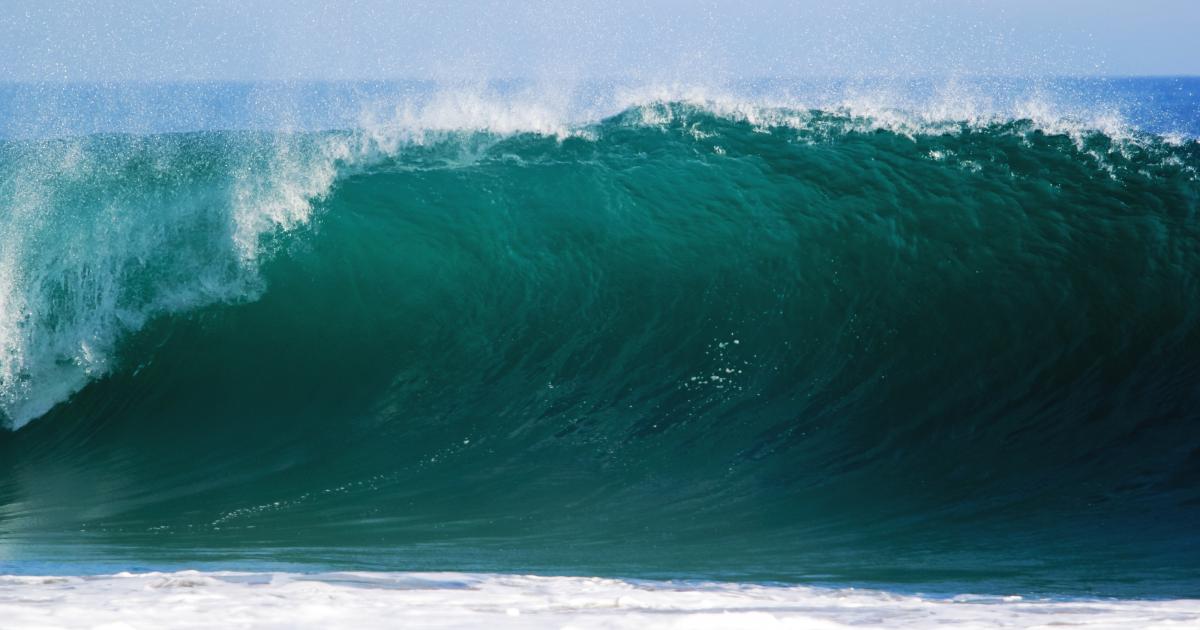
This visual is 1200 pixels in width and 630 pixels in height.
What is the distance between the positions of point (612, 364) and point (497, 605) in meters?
3.67

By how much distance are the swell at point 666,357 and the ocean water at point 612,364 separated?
3 cm

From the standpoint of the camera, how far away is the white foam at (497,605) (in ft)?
9.97

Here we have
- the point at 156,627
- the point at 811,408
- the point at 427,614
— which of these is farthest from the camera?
the point at 811,408

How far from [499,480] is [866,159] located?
4.67 meters

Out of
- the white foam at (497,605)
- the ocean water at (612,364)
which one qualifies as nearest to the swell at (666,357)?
the ocean water at (612,364)

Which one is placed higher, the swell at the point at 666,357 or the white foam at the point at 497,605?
the swell at the point at 666,357

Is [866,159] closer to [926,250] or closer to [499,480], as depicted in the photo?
[926,250]

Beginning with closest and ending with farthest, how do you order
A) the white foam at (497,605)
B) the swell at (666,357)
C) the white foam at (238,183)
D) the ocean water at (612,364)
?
the white foam at (497,605) < the ocean water at (612,364) < the swell at (666,357) < the white foam at (238,183)

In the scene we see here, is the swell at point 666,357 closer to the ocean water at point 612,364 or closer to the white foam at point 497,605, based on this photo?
the ocean water at point 612,364

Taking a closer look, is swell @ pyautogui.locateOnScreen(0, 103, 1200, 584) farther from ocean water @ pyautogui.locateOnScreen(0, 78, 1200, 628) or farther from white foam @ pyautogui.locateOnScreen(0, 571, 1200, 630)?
white foam @ pyautogui.locateOnScreen(0, 571, 1200, 630)

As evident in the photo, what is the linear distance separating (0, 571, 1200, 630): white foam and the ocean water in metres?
0.03

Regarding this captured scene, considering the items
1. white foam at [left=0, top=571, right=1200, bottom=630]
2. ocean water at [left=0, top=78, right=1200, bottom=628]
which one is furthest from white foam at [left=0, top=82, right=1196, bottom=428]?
white foam at [left=0, top=571, right=1200, bottom=630]

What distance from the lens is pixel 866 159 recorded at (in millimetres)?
8781

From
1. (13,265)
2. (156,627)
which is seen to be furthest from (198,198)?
(156,627)
